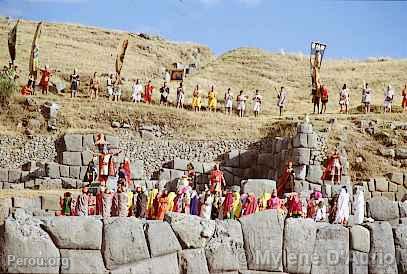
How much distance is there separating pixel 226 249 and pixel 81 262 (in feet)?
5.11

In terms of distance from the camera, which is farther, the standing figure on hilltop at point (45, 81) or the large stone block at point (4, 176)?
the standing figure on hilltop at point (45, 81)

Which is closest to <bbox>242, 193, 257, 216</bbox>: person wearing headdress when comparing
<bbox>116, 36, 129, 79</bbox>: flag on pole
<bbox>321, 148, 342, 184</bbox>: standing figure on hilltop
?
<bbox>321, 148, 342, 184</bbox>: standing figure on hilltop

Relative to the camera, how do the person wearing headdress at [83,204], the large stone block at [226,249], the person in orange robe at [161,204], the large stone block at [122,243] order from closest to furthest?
the large stone block at [122,243] → the large stone block at [226,249] → the person in orange robe at [161,204] → the person wearing headdress at [83,204]

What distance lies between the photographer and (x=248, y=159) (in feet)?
91.3

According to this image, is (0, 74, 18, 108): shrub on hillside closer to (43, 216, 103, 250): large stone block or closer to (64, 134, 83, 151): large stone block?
(64, 134, 83, 151): large stone block

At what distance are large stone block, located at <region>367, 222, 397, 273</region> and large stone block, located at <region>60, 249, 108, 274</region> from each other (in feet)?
9.90

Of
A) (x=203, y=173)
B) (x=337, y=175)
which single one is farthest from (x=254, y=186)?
(x=203, y=173)

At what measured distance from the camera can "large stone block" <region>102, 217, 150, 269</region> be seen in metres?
7.33

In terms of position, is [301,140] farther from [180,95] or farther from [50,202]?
[180,95]

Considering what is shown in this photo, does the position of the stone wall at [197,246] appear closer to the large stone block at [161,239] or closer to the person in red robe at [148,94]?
the large stone block at [161,239]

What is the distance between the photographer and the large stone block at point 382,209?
19250mm

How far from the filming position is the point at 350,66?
54.1 meters

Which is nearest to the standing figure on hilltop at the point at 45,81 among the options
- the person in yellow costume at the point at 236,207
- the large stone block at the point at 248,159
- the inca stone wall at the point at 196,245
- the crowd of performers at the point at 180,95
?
the crowd of performers at the point at 180,95

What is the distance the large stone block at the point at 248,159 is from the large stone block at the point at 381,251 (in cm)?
1941
